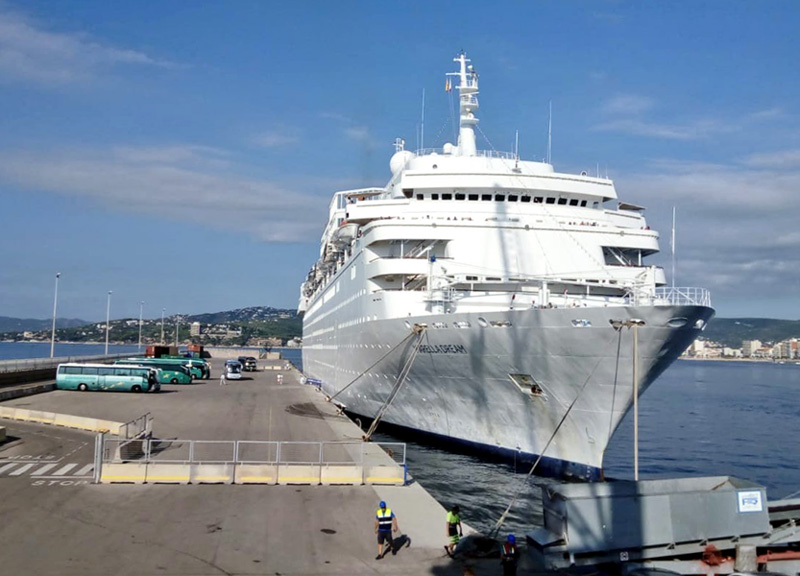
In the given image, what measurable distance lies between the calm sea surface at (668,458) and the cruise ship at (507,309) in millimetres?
999

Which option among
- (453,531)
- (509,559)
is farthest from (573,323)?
(509,559)

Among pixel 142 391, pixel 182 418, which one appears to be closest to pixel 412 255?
pixel 182 418

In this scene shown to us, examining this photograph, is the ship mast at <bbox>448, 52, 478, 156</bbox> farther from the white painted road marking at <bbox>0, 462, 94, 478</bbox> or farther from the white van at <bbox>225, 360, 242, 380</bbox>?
the white van at <bbox>225, 360, 242, 380</bbox>

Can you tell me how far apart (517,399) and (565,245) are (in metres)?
7.65

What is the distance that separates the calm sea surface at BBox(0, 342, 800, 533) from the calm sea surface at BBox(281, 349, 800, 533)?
0.10ft

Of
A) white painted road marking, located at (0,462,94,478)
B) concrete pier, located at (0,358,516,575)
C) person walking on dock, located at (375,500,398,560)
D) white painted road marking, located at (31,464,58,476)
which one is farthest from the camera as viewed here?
white painted road marking, located at (31,464,58,476)

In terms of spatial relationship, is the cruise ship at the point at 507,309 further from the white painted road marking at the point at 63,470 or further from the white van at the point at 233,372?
the white van at the point at 233,372

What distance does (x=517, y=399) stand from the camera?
2139 cm

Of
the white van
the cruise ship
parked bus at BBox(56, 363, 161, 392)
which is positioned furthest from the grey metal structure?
the white van

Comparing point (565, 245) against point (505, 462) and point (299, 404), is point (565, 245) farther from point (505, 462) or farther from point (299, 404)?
point (299, 404)

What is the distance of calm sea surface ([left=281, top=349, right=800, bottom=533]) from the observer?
67.8ft

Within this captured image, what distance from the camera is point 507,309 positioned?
23828mm

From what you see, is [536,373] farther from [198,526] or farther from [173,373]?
[173,373]

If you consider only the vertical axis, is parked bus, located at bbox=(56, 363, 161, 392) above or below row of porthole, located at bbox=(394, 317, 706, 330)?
below
